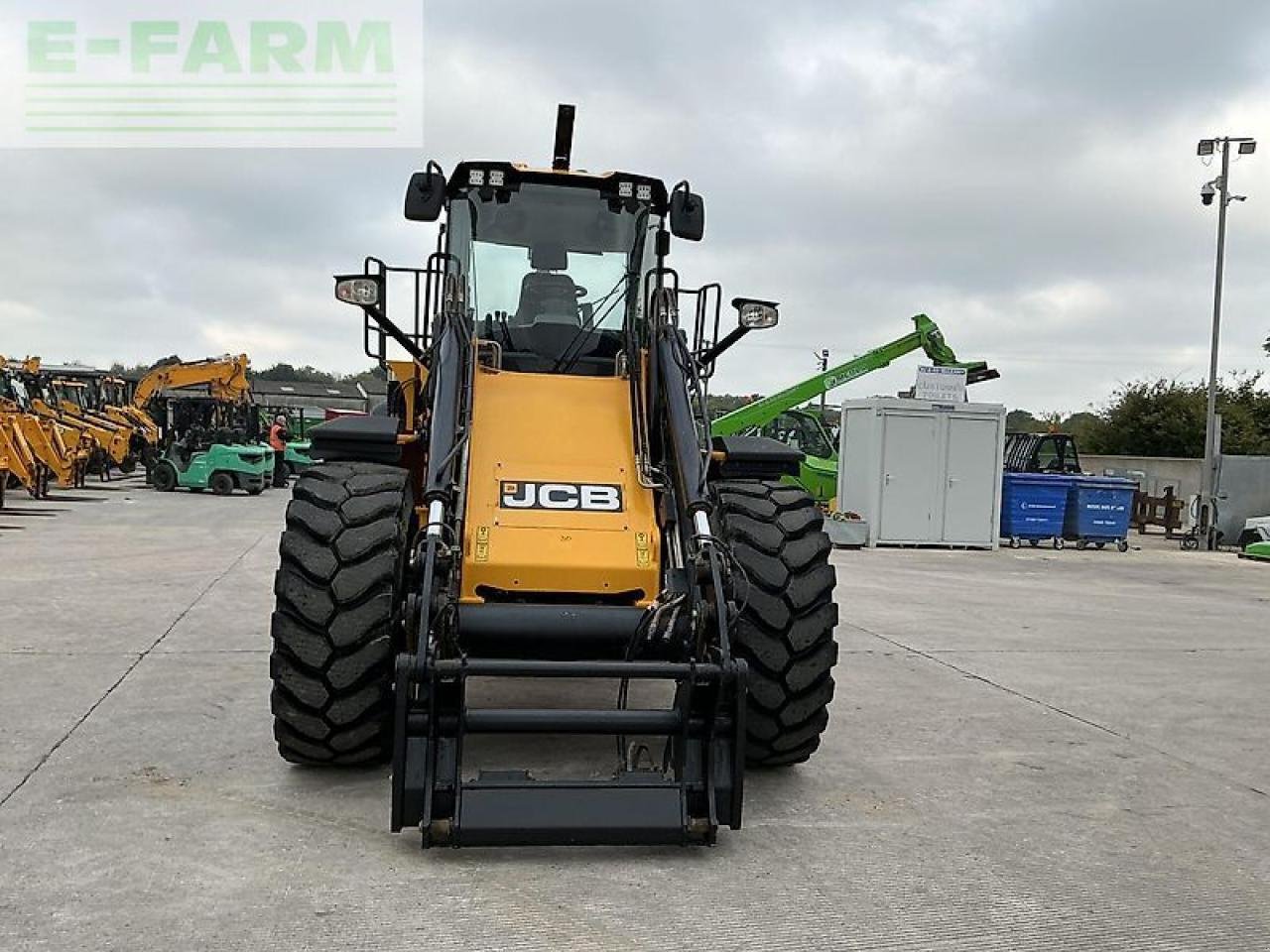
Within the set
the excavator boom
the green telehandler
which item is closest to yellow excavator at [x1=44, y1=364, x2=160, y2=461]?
the excavator boom

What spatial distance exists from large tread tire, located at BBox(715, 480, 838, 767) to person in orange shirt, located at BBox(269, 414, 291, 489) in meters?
21.9

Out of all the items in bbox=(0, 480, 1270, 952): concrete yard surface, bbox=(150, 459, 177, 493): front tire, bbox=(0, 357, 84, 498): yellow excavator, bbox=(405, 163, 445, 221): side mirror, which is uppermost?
bbox=(405, 163, 445, 221): side mirror

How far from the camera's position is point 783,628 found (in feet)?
13.4

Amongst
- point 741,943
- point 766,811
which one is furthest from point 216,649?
point 741,943

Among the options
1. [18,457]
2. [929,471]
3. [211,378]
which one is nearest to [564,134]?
[929,471]

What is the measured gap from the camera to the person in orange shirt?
25234mm

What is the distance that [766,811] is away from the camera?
4.06 metres

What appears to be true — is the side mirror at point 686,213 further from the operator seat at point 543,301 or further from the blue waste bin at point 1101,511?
the blue waste bin at point 1101,511

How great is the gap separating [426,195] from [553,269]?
0.68m

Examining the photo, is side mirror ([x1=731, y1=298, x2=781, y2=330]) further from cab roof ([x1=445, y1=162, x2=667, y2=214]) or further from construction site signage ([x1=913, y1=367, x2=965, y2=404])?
construction site signage ([x1=913, y1=367, x2=965, y2=404])

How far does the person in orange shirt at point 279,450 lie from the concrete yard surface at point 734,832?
18.2 metres

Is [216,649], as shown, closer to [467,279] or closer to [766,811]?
[467,279]

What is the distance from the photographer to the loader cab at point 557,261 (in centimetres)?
497

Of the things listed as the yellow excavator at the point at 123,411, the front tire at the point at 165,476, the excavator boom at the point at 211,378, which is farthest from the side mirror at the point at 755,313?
the yellow excavator at the point at 123,411
